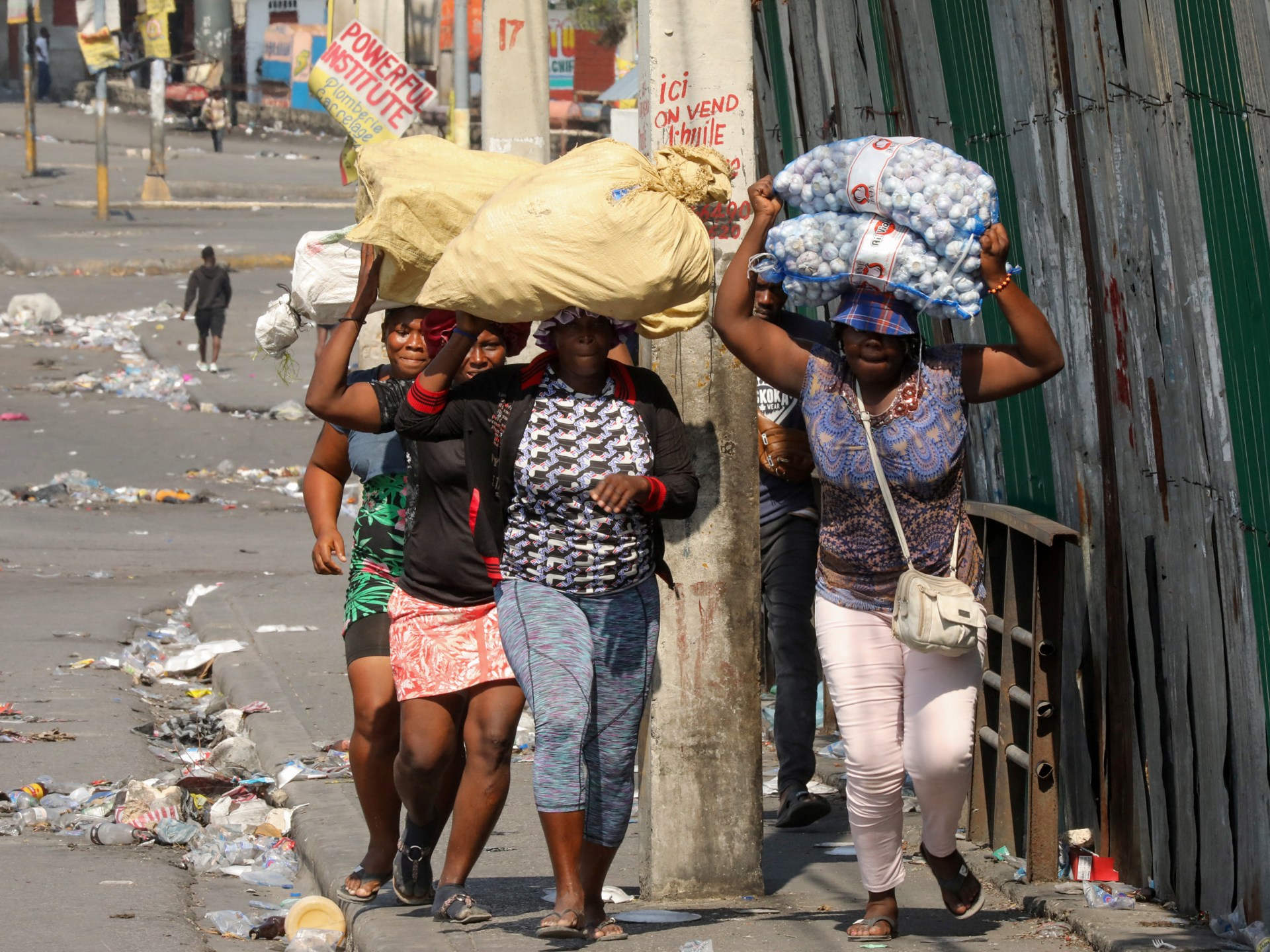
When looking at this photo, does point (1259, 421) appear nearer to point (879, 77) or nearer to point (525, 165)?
point (525, 165)

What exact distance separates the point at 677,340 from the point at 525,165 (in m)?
0.67

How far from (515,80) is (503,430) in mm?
7153

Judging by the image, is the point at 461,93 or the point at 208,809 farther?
the point at 461,93

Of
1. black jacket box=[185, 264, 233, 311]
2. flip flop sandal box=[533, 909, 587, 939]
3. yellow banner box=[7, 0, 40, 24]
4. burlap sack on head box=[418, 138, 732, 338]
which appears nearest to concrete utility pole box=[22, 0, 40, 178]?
yellow banner box=[7, 0, 40, 24]

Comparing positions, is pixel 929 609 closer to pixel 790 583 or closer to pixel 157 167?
pixel 790 583

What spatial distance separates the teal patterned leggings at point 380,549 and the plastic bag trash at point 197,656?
4547mm

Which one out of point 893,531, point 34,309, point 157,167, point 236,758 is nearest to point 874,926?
point 893,531

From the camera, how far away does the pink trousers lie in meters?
4.41

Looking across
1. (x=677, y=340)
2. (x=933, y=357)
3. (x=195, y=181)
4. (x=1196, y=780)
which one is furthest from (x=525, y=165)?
(x=195, y=181)

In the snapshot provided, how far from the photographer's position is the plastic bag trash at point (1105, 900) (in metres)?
4.70

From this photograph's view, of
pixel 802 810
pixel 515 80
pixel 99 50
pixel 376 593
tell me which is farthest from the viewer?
pixel 99 50

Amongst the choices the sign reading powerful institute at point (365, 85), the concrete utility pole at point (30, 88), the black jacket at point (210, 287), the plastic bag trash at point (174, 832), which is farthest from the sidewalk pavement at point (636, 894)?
the concrete utility pole at point (30, 88)

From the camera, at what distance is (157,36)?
138 feet

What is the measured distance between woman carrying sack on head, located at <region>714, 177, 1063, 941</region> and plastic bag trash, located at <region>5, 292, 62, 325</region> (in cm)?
2037
